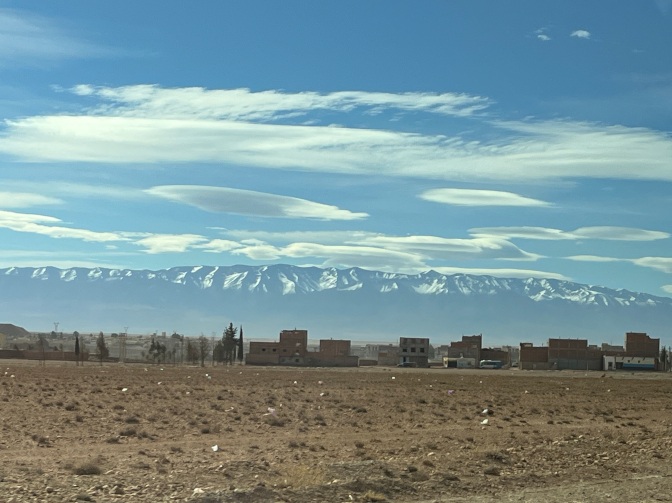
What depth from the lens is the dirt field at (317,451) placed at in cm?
1588

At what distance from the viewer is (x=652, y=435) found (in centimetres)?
2584

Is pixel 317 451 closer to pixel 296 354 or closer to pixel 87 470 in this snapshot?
pixel 87 470

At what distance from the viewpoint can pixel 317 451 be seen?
67.5ft

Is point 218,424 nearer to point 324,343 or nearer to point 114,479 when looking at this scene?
point 114,479

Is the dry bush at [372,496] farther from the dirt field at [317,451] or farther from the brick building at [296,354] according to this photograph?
the brick building at [296,354]

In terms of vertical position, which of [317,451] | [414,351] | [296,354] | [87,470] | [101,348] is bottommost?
[296,354]

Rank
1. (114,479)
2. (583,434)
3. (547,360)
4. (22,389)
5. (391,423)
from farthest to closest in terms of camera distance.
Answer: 1. (547,360)
2. (22,389)
3. (391,423)
4. (583,434)
5. (114,479)

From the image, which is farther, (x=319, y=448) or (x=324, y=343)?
(x=324, y=343)

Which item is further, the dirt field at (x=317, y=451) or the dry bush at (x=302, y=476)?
the dry bush at (x=302, y=476)

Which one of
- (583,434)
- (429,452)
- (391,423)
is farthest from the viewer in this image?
(391,423)

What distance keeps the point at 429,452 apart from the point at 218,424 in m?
7.87

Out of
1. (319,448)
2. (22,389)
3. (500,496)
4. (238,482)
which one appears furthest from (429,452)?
(22,389)

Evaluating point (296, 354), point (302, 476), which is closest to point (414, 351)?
point (296, 354)

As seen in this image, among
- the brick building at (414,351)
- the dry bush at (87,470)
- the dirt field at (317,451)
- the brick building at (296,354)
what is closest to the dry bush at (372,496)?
the dirt field at (317,451)
